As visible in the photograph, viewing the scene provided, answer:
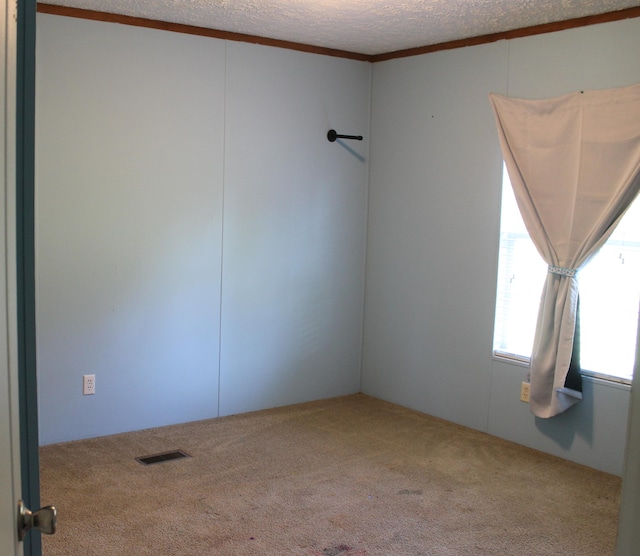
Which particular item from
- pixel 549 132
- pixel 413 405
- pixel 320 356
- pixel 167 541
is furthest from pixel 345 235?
pixel 167 541

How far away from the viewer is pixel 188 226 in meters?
4.18

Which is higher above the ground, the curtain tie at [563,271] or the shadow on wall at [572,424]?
the curtain tie at [563,271]

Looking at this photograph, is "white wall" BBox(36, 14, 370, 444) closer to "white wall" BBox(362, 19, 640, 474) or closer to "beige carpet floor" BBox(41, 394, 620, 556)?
"white wall" BBox(362, 19, 640, 474)

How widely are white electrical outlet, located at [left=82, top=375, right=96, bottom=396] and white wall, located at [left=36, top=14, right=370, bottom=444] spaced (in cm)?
4

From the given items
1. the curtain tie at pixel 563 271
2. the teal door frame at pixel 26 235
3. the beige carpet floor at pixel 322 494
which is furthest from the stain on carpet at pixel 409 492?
the teal door frame at pixel 26 235

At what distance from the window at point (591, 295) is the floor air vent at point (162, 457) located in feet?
6.23

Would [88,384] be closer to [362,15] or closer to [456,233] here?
[456,233]

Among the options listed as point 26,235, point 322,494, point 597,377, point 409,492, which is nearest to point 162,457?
point 322,494

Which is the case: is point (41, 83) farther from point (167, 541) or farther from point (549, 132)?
point (549, 132)

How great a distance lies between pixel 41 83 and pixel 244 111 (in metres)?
1.18

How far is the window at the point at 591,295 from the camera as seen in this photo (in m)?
3.58

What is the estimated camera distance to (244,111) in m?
4.33

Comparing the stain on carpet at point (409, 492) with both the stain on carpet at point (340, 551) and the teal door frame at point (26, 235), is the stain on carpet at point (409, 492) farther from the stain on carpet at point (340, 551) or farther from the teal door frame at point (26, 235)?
the teal door frame at point (26, 235)

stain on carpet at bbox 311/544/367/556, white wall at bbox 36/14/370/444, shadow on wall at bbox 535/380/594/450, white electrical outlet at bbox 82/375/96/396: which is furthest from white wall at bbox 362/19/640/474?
white electrical outlet at bbox 82/375/96/396
